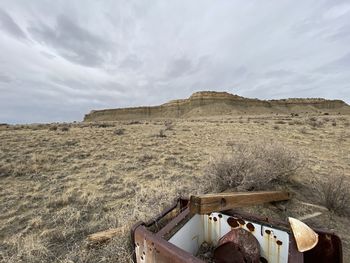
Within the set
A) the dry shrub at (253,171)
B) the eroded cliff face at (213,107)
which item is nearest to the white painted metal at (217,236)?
the dry shrub at (253,171)

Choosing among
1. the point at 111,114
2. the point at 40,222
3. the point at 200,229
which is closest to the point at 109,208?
the point at 40,222

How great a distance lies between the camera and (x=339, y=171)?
245 inches

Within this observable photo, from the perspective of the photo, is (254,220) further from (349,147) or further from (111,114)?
(111,114)

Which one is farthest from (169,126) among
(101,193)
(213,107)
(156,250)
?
(213,107)

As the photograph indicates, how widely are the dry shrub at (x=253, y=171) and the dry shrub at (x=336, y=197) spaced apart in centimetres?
85

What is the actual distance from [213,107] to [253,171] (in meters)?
77.2

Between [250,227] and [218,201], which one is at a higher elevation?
[218,201]

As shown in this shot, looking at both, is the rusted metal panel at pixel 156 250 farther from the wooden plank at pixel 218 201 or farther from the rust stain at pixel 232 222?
the rust stain at pixel 232 222

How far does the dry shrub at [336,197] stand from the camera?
357cm

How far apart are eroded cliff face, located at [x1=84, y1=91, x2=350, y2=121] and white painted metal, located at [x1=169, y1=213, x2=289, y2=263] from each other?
7360 centimetres

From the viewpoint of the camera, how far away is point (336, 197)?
12.0 feet

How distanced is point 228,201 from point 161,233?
74cm

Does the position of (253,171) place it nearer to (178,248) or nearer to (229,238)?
(229,238)

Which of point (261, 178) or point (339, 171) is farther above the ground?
point (261, 178)
